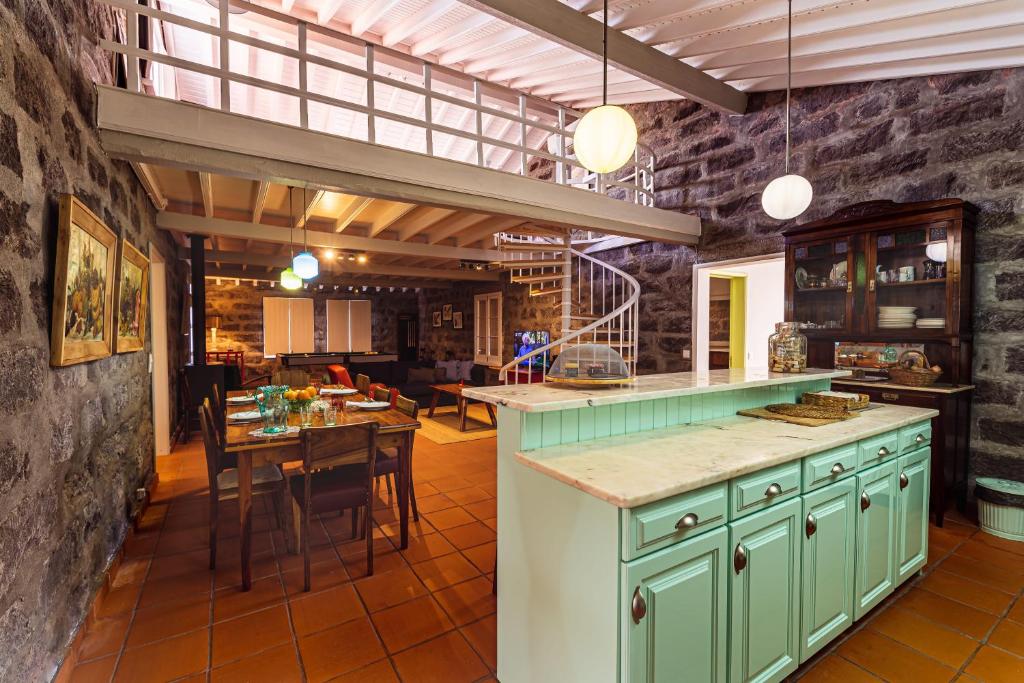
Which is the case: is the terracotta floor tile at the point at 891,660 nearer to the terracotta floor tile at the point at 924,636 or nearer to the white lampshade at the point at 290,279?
the terracotta floor tile at the point at 924,636

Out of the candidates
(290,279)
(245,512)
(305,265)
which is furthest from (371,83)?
(245,512)

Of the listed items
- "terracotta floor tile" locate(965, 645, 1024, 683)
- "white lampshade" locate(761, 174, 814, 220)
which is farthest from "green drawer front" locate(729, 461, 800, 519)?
"white lampshade" locate(761, 174, 814, 220)

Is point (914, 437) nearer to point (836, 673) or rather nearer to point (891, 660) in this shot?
point (891, 660)

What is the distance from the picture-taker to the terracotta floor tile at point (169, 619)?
6.82 feet

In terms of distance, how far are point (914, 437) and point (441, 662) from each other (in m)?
2.48

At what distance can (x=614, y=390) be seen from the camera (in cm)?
194

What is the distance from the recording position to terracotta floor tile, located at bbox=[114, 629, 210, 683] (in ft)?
6.06

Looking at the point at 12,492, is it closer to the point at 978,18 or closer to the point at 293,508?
the point at 293,508

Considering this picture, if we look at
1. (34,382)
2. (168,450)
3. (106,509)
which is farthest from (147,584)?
(168,450)

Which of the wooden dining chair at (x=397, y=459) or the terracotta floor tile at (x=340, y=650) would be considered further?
the wooden dining chair at (x=397, y=459)

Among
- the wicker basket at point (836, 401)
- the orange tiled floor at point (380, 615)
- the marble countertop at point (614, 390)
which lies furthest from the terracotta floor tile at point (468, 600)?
the wicker basket at point (836, 401)

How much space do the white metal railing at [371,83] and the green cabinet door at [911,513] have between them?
3143 millimetres

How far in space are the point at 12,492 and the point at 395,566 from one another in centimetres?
173

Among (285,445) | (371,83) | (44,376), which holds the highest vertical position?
(371,83)
